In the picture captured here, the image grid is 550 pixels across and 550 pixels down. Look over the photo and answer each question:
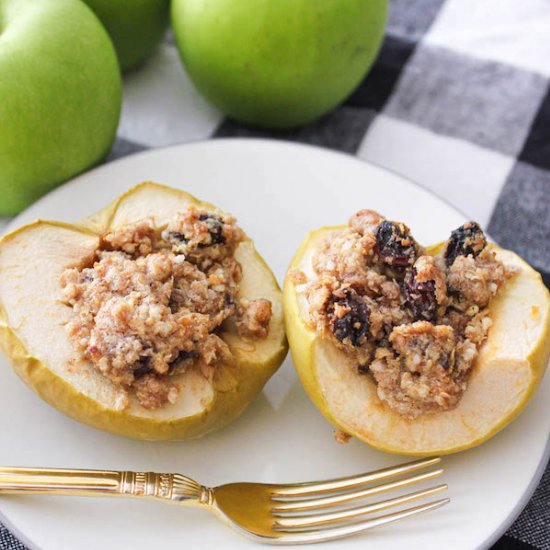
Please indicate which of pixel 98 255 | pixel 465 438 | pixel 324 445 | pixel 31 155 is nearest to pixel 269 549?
pixel 324 445

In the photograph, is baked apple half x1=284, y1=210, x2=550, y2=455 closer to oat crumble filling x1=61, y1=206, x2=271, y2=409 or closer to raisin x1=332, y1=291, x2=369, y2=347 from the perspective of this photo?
raisin x1=332, y1=291, x2=369, y2=347

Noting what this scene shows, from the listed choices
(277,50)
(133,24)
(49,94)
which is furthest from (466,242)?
(133,24)

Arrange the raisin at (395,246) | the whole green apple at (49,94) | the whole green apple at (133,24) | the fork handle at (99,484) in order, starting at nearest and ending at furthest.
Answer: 1. the fork handle at (99,484)
2. the raisin at (395,246)
3. the whole green apple at (49,94)
4. the whole green apple at (133,24)

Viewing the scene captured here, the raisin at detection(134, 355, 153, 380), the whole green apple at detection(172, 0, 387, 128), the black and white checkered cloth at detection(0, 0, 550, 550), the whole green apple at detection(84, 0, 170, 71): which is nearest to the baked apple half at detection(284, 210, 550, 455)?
the raisin at detection(134, 355, 153, 380)

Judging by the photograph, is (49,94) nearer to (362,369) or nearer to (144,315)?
(144,315)

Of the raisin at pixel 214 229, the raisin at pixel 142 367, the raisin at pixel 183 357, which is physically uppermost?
the raisin at pixel 214 229

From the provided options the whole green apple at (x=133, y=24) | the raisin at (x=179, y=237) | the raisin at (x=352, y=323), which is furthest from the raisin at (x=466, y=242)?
the whole green apple at (x=133, y=24)

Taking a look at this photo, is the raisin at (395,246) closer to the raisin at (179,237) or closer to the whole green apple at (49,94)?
the raisin at (179,237)
